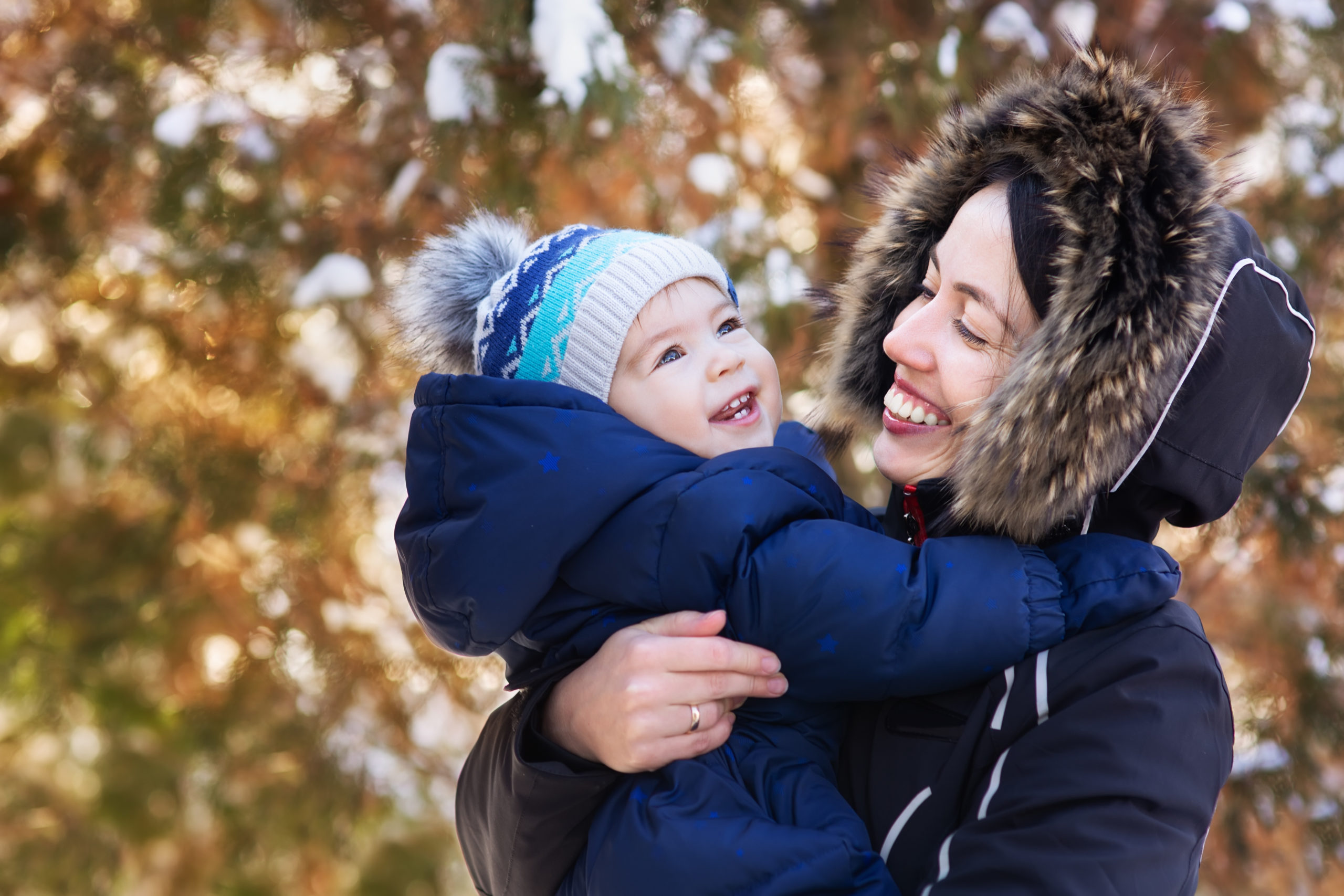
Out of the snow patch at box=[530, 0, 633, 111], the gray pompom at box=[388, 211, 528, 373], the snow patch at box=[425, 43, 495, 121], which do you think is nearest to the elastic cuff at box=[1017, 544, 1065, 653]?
the gray pompom at box=[388, 211, 528, 373]

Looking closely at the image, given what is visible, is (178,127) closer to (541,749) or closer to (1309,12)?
(541,749)

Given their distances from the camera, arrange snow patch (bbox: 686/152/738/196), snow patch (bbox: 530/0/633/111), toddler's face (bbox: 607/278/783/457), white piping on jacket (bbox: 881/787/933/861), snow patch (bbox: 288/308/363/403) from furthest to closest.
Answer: snow patch (bbox: 288/308/363/403), snow patch (bbox: 686/152/738/196), snow patch (bbox: 530/0/633/111), toddler's face (bbox: 607/278/783/457), white piping on jacket (bbox: 881/787/933/861)

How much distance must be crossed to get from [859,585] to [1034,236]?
59cm

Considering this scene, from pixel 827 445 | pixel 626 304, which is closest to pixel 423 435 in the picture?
pixel 626 304

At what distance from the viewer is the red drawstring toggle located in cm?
168

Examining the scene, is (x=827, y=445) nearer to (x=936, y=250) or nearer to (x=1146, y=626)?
(x=936, y=250)

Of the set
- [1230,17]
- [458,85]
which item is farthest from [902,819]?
[1230,17]

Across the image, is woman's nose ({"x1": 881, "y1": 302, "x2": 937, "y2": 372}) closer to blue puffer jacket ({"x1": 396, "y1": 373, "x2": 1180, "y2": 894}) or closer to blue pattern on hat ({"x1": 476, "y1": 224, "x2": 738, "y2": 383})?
blue puffer jacket ({"x1": 396, "y1": 373, "x2": 1180, "y2": 894})

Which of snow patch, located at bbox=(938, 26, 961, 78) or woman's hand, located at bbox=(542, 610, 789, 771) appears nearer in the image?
woman's hand, located at bbox=(542, 610, 789, 771)

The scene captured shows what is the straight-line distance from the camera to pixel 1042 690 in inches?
53.3

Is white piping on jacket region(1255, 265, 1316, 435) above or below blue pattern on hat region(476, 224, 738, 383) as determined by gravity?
above

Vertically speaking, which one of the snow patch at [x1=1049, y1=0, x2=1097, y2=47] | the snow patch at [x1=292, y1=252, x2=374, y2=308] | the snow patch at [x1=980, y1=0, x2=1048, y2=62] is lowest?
the snow patch at [x1=292, y1=252, x2=374, y2=308]

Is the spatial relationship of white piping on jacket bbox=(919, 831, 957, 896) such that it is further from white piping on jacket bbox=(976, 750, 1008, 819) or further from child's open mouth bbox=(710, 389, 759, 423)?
child's open mouth bbox=(710, 389, 759, 423)

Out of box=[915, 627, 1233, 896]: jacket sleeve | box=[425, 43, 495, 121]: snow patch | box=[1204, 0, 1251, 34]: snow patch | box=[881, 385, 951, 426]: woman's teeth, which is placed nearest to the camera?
box=[915, 627, 1233, 896]: jacket sleeve
